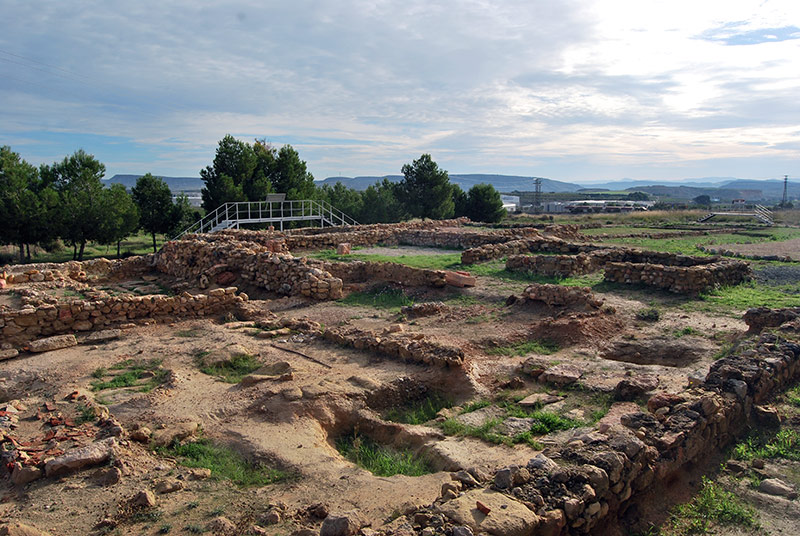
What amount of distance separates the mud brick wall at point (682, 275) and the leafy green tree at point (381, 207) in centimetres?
3730

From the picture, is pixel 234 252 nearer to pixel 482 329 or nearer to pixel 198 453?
pixel 482 329

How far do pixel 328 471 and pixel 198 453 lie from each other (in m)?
1.60

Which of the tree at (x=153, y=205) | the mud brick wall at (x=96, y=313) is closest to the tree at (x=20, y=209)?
the tree at (x=153, y=205)

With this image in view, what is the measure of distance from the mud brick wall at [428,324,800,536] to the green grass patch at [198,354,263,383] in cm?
543

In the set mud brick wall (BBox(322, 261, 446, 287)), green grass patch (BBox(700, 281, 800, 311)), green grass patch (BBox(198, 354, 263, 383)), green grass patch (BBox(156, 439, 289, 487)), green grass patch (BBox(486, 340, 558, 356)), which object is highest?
mud brick wall (BBox(322, 261, 446, 287))

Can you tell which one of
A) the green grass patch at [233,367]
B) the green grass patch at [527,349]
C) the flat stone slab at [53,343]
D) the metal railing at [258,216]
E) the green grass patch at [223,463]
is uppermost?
the metal railing at [258,216]

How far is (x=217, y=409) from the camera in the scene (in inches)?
295

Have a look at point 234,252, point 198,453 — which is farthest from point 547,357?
point 234,252

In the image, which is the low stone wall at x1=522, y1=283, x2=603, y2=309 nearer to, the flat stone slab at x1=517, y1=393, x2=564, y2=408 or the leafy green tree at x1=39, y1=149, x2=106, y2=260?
the flat stone slab at x1=517, y1=393, x2=564, y2=408

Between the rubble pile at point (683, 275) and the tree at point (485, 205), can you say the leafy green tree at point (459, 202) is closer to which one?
the tree at point (485, 205)

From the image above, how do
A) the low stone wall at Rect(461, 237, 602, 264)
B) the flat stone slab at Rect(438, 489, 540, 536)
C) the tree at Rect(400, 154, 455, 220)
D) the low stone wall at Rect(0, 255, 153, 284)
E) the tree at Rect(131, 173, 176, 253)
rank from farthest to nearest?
the tree at Rect(400, 154, 455, 220), the tree at Rect(131, 173, 176, 253), the low stone wall at Rect(461, 237, 602, 264), the low stone wall at Rect(0, 255, 153, 284), the flat stone slab at Rect(438, 489, 540, 536)

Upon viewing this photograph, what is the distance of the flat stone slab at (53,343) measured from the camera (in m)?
10.2

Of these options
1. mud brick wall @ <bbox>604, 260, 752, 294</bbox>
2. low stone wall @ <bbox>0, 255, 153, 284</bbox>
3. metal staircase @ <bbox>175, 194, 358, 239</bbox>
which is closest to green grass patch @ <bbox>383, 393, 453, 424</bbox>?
mud brick wall @ <bbox>604, 260, 752, 294</bbox>

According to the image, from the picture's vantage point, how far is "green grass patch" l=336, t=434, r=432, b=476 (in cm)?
627
